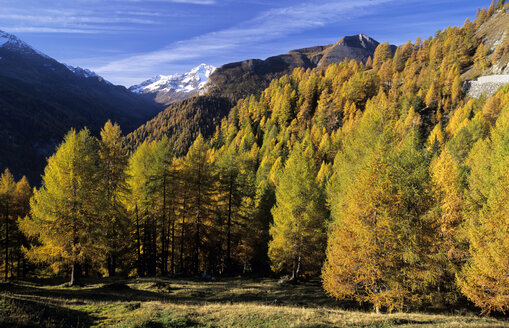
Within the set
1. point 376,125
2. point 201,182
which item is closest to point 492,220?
point 376,125

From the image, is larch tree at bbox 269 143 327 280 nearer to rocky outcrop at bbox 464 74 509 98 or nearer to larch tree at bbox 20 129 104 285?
larch tree at bbox 20 129 104 285

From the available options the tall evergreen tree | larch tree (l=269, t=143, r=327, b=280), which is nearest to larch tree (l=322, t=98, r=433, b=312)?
larch tree (l=269, t=143, r=327, b=280)

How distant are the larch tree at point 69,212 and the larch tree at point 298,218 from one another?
15.9 m

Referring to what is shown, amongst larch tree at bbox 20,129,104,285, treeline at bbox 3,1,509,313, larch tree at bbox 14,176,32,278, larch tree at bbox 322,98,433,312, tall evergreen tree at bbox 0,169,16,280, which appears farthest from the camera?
larch tree at bbox 14,176,32,278

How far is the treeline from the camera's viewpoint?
47.9 feet

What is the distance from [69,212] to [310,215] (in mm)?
20104

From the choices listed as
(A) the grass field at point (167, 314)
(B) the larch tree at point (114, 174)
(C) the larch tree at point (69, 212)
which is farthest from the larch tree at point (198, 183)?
(A) the grass field at point (167, 314)

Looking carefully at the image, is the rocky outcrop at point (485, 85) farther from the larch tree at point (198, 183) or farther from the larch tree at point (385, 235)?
the larch tree at point (198, 183)

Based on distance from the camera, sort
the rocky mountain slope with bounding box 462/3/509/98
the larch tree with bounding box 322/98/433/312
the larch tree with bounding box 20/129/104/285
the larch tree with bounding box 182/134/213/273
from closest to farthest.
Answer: the larch tree with bounding box 322/98/433/312
the larch tree with bounding box 20/129/104/285
the larch tree with bounding box 182/134/213/273
the rocky mountain slope with bounding box 462/3/509/98

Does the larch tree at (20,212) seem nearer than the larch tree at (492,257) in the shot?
No

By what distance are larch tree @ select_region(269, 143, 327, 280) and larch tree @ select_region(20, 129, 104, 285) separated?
52.3 feet

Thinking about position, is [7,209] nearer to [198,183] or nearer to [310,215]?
[198,183]

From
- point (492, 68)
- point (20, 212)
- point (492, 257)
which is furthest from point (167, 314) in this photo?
point (492, 68)

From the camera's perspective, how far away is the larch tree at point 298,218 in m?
Result: 23.2
